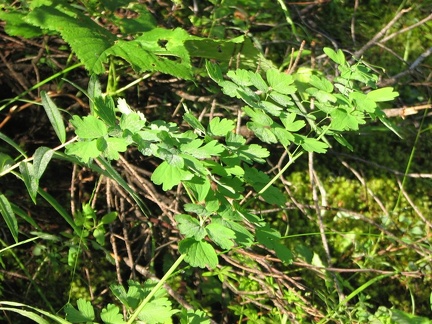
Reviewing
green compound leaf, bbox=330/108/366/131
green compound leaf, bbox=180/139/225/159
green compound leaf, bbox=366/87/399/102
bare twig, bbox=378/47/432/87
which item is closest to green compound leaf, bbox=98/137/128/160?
green compound leaf, bbox=180/139/225/159

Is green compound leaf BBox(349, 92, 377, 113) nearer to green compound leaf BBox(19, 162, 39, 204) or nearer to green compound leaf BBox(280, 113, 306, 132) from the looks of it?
green compound leaf BBox(280, 113, 306, 132)

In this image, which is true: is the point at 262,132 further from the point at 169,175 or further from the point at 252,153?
the point at 169,175

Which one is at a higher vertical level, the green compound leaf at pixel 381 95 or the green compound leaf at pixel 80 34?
the green compound leaf at pixel 80 34

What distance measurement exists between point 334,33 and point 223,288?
1.51 metres

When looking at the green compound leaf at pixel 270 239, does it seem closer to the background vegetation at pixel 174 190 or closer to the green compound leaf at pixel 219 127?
the background vegetation at pixel 174 190

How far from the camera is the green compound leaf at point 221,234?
1.11 metres

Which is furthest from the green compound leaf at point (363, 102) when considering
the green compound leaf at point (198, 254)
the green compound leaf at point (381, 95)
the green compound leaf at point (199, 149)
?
the green compound leaf at point (198, 254)

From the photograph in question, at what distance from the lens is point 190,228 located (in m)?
1.15

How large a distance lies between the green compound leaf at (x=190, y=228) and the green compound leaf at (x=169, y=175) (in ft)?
0.28

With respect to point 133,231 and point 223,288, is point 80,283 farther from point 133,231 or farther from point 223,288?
point 223,288

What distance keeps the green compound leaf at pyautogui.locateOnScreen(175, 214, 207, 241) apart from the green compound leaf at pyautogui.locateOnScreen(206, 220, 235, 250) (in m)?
0.01

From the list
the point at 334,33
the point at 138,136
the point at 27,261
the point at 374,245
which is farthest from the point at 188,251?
the point at 334,33

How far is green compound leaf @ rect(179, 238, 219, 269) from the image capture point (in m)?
1.12

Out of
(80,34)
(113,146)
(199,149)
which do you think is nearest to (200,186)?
(199,149)
